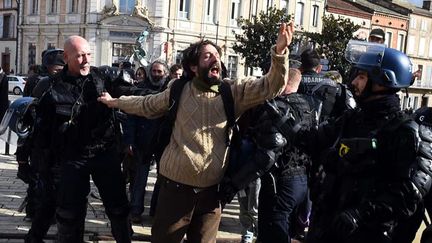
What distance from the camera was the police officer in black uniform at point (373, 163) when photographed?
2.81 metres

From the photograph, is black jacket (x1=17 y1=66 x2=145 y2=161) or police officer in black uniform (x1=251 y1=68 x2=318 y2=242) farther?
black jacket (x1=17 y1=66 x2=145 y2=161)

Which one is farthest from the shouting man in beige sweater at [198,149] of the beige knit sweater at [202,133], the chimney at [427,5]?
the chimney at [427,5]

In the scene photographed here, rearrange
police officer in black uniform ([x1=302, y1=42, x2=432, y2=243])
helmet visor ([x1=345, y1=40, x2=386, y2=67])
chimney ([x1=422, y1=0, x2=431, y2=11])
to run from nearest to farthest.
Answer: police officer in black uniform ([x1=302, y1=42, x2=432, y2=243])
helmet visor ([x1=345, y1=40, x2=386, y2=67])
chimney ([x1=422, y1=0, x2=431, y2=11])

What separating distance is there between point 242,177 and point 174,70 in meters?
3.23

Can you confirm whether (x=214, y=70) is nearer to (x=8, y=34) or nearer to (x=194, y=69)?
(x=194, y=69)

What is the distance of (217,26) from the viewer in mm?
40719

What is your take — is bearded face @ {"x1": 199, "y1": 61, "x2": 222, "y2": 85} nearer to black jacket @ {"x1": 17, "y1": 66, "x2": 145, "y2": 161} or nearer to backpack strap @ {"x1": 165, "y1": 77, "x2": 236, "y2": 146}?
backpack strap @ {"x1": 165, "y1": 77, "x2": 236, "y2": 146}

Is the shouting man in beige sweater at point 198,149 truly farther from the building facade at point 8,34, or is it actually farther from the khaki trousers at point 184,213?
the building facade at point 8,34

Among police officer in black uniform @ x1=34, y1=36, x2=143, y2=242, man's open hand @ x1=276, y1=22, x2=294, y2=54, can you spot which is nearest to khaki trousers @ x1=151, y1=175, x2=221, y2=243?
police officer in black uniform @ x1=34, y1=36, x2=143, y2=242

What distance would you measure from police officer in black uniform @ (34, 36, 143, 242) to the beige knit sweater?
0.95 meters

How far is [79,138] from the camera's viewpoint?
176 inches

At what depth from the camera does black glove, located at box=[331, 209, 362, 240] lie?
2.82 meters

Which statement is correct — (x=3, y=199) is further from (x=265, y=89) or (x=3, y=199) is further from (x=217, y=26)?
(x=217, y=26)

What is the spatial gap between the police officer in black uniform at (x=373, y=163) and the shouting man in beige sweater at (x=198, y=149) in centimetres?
66
